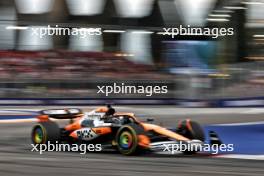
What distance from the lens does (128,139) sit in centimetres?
775

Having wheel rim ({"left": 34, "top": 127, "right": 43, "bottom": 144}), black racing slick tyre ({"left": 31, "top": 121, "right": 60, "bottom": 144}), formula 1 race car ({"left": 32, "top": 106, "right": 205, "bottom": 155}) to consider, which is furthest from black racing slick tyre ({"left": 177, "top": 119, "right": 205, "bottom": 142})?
wheel rim ({"left": 34, "top": 127, "right": 43, "bottom": 144})

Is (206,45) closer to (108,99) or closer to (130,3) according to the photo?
(108,99)

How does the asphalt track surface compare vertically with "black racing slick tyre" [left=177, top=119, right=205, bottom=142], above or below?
below

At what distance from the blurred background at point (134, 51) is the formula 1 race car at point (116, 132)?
350 centimetres

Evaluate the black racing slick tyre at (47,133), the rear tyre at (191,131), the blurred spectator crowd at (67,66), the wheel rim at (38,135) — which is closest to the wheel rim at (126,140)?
the rear tyre at (191,131)

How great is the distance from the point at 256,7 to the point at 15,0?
23.1ft

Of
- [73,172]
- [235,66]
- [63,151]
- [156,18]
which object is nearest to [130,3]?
[156,18]

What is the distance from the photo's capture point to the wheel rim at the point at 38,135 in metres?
8.60

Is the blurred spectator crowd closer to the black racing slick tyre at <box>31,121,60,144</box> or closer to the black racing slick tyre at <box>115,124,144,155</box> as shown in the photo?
the black racing slick tyre at <box>31,121,60,144</box>

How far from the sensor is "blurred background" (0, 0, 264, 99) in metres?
12.6

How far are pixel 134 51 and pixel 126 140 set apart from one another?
646 centimetres

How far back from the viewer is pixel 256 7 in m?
13.6

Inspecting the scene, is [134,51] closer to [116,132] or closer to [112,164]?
[116,132]

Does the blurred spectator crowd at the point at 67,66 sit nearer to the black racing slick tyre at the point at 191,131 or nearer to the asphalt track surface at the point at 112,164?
the asphalt track surface at the point at 112,164
